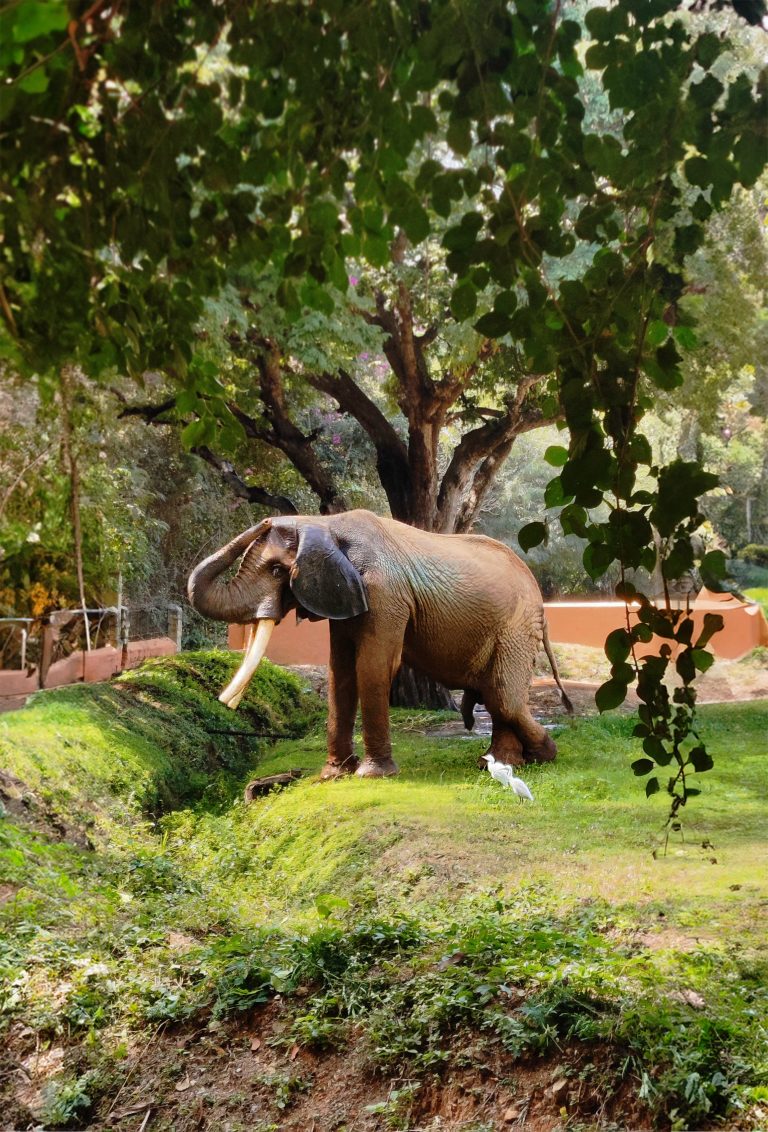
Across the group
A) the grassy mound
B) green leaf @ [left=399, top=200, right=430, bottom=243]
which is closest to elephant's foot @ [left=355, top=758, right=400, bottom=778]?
the grassy mound

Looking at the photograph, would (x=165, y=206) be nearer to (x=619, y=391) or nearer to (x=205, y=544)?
(x=619, y=391)

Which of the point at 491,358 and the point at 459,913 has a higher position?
the point at 491,358

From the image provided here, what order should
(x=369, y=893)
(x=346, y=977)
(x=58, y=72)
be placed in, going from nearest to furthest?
(x=58, y=72) < (x=346, y=977) < (x=369, y=893)

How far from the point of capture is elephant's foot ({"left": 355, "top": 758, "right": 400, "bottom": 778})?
8.93m

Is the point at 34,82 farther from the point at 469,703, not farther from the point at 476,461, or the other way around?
the point at 476,461

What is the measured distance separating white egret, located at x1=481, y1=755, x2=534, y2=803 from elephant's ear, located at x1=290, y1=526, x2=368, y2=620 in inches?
59.5

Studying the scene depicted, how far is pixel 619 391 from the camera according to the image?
2754 millimetres

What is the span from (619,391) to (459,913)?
295 centimetres

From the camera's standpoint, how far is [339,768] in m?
9.17

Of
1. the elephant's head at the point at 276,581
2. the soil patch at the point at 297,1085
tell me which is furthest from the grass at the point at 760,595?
the soil patch at the point at 297,1085

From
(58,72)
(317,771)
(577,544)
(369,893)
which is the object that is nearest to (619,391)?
(58,72)

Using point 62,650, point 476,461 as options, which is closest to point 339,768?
point 62,650

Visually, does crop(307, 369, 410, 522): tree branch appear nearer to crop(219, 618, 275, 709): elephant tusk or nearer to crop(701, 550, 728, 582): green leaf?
crop(219, 618, 275, 709): elephant tusk

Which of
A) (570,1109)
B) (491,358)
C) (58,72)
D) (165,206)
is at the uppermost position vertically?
(491,358)
